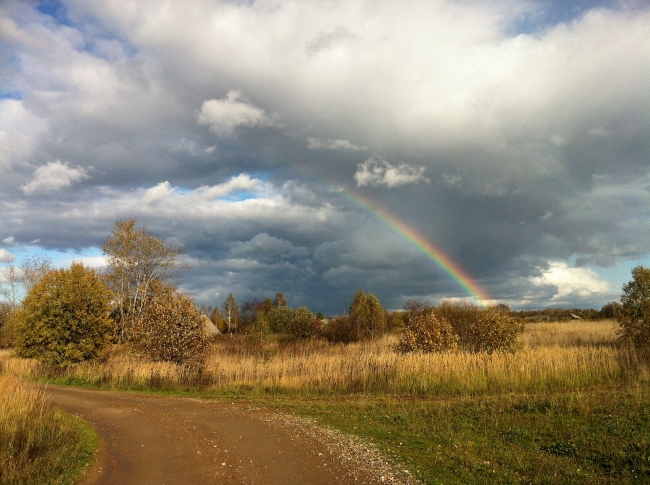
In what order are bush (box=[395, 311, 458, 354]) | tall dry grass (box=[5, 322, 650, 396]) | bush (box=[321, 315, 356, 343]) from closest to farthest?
1. tall dry grass (box=[5, 322, 650, 396])
2. bush (box=[395, 311, 458, 354])
3. bush (box=[321, 315, 356, 343])

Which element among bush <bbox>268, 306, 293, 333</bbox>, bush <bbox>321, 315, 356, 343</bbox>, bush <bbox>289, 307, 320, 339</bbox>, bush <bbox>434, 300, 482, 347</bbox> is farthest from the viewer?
bush <bbox>268, 306, 293, 333</bbox>

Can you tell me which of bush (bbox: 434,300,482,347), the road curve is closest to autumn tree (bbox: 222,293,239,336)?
bush (bbox: 434,300,482,347)

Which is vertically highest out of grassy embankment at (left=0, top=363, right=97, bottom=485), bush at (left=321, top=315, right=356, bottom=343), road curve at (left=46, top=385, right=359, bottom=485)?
bush at (left=321, top=315, right=356, bottom=343)

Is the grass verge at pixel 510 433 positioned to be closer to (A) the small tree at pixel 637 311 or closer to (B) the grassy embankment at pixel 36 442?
(B) the grassy embankment at pixel 36 442

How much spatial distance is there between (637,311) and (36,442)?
2608cm

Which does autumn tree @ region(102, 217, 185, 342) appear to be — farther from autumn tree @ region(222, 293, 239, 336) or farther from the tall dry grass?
autumn tree @ region(222, 293, 239, 336)

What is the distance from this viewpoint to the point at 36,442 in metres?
9.09

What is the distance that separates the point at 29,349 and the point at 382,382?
1947 centimetres

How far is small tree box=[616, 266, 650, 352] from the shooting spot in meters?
21.6

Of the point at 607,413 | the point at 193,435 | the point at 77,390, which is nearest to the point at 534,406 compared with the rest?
the point at 607,413

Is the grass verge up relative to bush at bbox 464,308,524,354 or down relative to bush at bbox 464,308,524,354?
down

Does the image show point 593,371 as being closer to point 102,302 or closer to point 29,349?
point 102,302

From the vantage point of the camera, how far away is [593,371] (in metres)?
16.9

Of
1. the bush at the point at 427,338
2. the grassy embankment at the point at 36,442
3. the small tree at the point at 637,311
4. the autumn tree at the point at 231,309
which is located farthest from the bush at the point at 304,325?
the autumn tree at the point at 231,309
